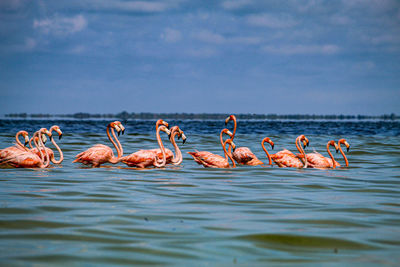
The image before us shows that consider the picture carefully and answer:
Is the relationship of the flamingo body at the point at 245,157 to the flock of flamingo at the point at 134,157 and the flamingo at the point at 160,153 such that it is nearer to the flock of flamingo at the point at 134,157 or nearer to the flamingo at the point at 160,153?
the flock of flamingo at the point at 134,157

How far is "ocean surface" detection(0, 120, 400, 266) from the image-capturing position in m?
5.72

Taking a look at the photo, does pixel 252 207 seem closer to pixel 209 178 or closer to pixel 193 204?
pixel 193 204

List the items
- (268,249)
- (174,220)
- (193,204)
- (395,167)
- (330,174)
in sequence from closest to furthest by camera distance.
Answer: (268,249) → (174,220) → (193,204) → (330,174) → (395,167)

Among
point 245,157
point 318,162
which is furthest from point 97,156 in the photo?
point 318,162

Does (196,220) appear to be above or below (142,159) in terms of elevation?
below

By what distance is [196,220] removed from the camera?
24.8ft

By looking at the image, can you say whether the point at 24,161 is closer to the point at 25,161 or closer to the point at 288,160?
the point at 25,161

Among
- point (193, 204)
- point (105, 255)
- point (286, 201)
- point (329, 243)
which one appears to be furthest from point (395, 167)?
point (105, 255)

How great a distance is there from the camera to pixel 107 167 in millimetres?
15430

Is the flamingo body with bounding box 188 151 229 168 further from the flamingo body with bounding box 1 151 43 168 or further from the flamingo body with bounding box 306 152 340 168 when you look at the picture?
the flamingo body with bounding box 1 151 43 168

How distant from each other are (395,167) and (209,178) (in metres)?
7.22

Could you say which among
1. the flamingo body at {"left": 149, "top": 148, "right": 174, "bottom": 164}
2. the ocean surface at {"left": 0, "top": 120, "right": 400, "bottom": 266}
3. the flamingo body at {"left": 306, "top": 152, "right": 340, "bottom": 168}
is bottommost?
the ocean surface at {"left": 0, "top": 120, "right": 400, "bottom": 266}

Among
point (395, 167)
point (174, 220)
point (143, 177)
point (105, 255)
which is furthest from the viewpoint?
point (395, 167)

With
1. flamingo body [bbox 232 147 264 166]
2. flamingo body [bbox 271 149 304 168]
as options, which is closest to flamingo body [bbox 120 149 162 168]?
flamingo body [bbox 232 147 264 166]
